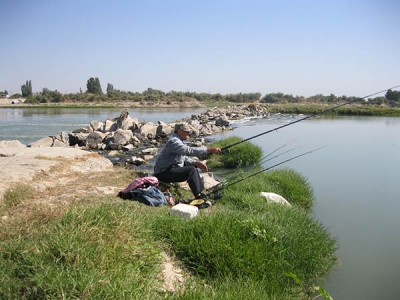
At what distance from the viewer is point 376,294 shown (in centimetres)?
475

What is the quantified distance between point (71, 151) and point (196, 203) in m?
5.42

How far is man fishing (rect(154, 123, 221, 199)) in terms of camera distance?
22.8 ft

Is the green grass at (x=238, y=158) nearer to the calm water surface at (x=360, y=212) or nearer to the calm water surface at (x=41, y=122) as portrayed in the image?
the calm water surface at (x=360, y=212)

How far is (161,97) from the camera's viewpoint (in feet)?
269

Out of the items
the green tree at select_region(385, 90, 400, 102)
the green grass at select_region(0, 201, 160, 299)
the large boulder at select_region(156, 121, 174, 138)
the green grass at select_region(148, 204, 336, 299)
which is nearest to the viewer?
the green grass at select_region(0, 201, 160, 299)

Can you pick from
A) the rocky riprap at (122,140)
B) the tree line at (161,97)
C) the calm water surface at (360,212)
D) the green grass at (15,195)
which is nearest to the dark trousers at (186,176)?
the green grass at (15,195)

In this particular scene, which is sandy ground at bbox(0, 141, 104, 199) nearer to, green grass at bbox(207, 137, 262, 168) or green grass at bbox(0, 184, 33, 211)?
green grass at bbox(0, 184, 33, 211)

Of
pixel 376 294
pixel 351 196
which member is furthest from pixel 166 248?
pixel 351 196

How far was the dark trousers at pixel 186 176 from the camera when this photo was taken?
6914 mm

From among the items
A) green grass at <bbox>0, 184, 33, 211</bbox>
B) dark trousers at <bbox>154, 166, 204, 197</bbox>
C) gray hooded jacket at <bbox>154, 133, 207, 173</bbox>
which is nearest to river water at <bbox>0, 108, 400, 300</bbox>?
dark trousers at <bbox>154, 166, 204, 197</bbox>

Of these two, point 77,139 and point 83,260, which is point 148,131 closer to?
point 77,139

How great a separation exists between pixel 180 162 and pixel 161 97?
3014 inches

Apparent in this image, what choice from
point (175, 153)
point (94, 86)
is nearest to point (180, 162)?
point (175, 153)

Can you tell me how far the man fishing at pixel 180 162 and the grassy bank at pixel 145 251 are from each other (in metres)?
0.86
